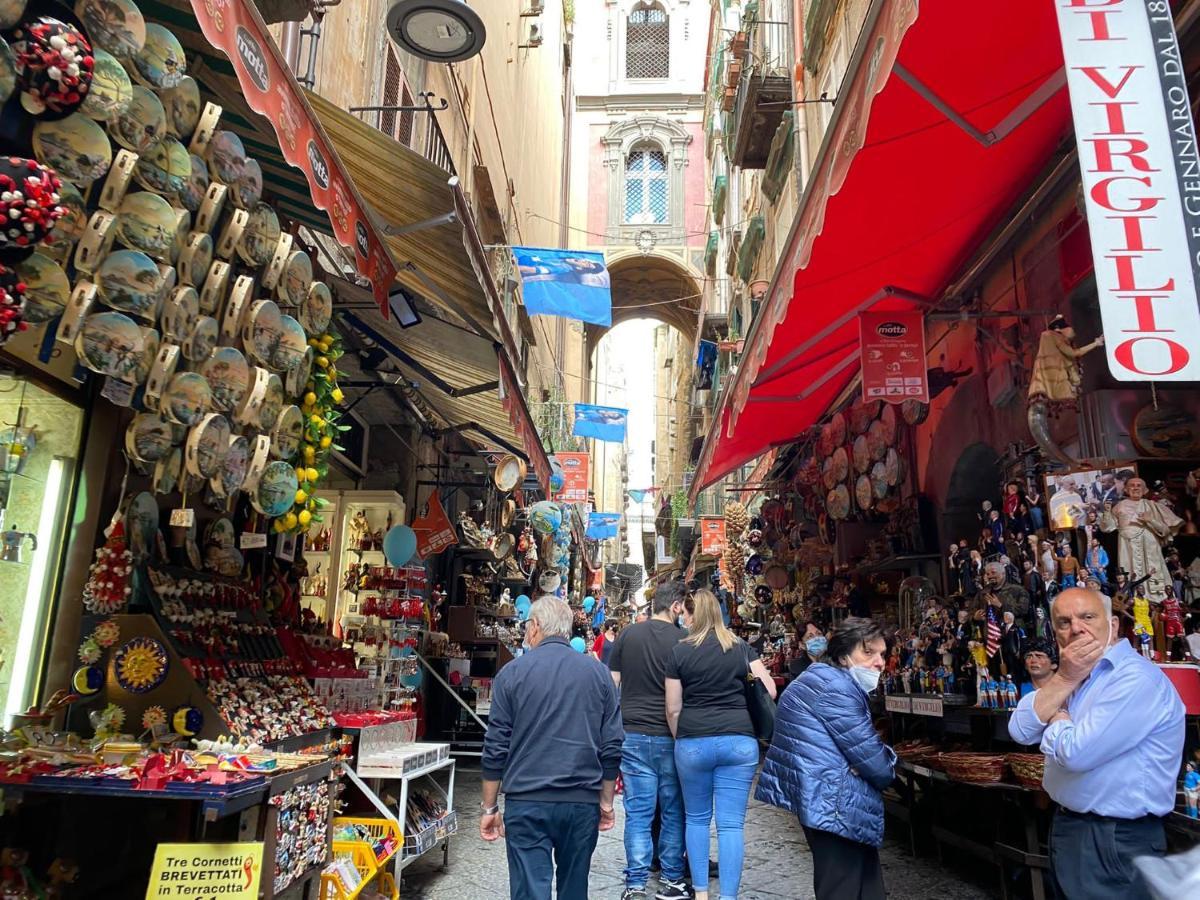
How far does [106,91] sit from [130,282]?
2.10 feet

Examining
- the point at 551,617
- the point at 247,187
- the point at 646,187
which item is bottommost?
the point at 551,617

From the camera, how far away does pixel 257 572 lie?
5.53 metres

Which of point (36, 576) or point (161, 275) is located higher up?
point (161, 275)

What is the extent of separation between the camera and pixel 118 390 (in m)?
3.09

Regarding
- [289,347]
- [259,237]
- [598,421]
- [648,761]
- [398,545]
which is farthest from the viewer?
[598,421]

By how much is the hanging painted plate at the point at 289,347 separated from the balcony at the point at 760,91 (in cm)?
1170

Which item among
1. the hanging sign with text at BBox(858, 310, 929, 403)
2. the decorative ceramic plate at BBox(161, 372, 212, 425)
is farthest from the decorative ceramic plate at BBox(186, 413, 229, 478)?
the hanging sign with text at BBox(858, 310, 929, 403)

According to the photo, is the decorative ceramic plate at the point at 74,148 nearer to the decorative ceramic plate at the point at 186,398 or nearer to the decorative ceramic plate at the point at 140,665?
the decorative ceramic plate at the point at 186,398

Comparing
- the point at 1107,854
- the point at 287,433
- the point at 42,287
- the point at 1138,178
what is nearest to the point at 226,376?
the point at 287,433

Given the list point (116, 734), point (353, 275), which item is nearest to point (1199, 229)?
point (116, 734)

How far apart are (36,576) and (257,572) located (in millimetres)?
1981

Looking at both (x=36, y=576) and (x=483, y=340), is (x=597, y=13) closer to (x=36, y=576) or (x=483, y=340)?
(x=483, y=340)

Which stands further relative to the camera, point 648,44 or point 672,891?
point 648,44

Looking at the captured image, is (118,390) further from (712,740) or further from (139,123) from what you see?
(712,740)
